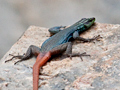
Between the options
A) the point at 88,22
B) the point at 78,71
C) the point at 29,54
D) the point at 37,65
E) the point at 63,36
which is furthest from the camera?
the point at 88,22

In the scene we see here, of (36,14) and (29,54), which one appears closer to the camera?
(29,54)

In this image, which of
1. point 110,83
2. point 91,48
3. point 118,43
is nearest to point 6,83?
point 110,83

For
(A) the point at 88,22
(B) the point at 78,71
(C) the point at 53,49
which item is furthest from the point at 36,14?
(B) the point at 78,71

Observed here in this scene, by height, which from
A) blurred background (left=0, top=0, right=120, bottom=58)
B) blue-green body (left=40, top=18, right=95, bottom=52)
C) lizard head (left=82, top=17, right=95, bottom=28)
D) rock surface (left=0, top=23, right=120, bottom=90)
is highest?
blurred background (left=0, top=0, right=120, bottom=58)

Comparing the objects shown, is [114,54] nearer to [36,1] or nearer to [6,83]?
[6,83]

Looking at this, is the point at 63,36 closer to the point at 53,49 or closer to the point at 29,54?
the point at 53,49

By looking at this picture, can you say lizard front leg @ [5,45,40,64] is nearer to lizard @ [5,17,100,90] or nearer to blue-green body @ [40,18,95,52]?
lizard @ [5,17,100,90]

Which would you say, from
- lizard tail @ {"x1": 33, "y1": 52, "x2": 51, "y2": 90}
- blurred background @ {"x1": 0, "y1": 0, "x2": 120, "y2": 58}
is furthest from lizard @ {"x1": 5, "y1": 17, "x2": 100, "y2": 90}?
blurred background @ {"x1": 0, "y1": 0, "x2": 120, "y2": 58}
